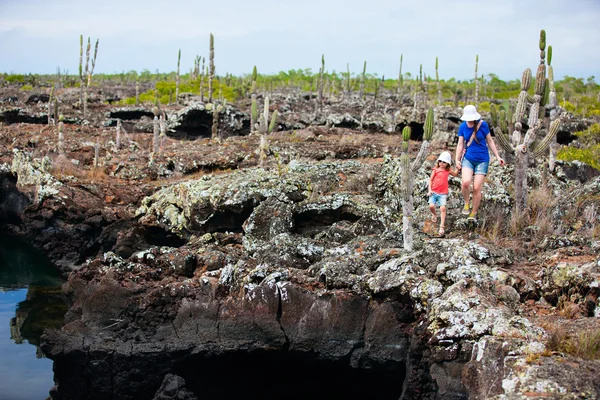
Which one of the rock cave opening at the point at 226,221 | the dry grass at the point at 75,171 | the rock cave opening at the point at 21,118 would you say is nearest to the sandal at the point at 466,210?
the rock cave opening at the point at 226,221

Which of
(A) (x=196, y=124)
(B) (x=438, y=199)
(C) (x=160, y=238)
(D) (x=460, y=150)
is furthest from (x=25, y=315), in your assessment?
(A) (x=196, y=124)

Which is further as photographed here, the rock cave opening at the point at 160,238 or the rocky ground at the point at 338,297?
the rock cave opening at the point at 160,238

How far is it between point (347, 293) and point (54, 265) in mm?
12331

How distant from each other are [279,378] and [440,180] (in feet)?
15.9

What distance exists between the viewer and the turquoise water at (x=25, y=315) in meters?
13.6

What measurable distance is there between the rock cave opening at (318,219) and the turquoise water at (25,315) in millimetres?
6342

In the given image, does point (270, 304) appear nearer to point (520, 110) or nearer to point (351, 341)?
point (351, 341)

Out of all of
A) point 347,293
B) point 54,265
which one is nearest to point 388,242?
point 347,293

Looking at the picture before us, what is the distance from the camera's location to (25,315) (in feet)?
58.0

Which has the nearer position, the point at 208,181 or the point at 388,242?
the point at 388,242

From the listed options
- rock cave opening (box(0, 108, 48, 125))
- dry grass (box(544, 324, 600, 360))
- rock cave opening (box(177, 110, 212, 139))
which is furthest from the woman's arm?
rock cave opening (box(0, 108, 48, 125))

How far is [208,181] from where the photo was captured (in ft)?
61.2

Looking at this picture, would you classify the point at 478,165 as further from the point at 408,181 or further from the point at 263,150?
the point at 263,150

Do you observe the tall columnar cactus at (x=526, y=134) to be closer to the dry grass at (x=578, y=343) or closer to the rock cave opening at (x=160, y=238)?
the dry grass at (x=578, y=343)
